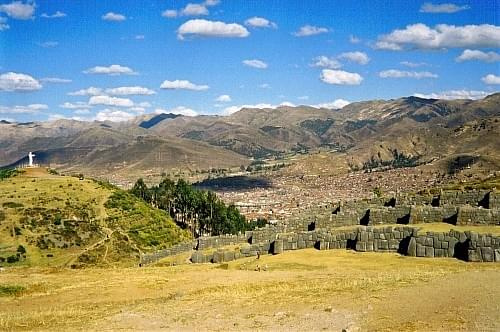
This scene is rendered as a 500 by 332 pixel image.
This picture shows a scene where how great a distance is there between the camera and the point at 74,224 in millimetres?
72562

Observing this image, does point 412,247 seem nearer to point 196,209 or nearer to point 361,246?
point 361,246

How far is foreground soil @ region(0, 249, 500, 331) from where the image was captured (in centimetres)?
1600

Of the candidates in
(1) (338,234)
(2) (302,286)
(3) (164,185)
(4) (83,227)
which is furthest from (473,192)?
(3) (164,185)

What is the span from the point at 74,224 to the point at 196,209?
108 feet

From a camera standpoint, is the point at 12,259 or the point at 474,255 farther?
the point at 12,259

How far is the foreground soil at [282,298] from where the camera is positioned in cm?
1600

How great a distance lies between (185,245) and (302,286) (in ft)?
82.0

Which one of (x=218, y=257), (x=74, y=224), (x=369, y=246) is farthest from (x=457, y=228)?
(x=74, y=224)

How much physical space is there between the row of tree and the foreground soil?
6607 centimetres

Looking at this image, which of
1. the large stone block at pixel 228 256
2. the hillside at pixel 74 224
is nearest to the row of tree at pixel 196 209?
the hillside at pixel 74 224

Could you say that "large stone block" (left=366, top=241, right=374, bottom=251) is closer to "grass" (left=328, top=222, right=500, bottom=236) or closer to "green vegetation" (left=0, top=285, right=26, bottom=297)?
"grass" (left=328, top=222, right=500, bottom=236)

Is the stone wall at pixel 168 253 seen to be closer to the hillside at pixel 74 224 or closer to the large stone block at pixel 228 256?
the large stone block at pixel 228 256

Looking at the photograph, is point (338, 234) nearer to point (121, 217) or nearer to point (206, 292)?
point (206, 292)

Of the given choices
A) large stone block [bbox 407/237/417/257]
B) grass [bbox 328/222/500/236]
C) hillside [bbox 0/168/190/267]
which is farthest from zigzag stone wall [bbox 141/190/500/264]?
hillside [bbox 0/168/190/267]
